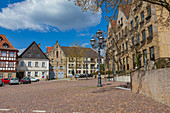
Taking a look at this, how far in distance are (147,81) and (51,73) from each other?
166ft

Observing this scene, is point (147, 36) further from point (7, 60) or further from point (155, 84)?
point (7, 60)

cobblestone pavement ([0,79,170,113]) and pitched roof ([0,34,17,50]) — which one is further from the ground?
pitched roof ([0,34,17,50])

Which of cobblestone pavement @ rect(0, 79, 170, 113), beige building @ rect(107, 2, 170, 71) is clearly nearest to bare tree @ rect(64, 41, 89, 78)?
beige building @ rect(107, 2, 170, 71)

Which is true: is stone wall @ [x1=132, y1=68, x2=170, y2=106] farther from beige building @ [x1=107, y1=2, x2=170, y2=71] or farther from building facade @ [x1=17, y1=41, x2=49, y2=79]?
building facade @ [x1=17, y1=41, x2=49, y2=79]

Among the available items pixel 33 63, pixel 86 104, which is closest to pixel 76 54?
pixel 33 63

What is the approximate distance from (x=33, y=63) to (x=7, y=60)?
8852 mm

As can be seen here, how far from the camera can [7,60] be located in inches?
1460

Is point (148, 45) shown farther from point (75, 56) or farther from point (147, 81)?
point (75, 56)

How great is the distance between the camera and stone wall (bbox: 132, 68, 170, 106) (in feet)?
17.8

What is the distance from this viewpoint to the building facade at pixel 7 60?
36562 mm

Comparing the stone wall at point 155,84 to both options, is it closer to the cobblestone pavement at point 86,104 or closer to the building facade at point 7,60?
the cobblestone pavement at point 86,104

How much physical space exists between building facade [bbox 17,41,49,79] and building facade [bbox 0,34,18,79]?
460 cm

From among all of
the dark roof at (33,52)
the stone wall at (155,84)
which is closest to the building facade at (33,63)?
the dark roof at (33,52)

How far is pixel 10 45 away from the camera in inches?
1538
